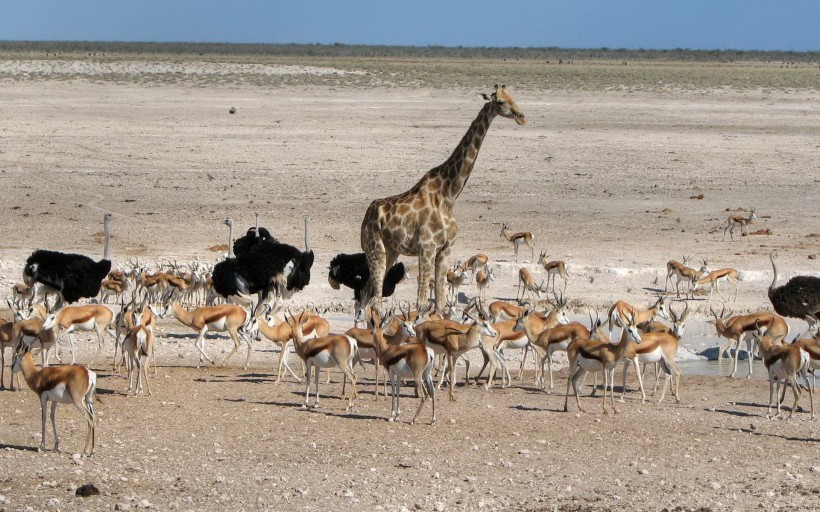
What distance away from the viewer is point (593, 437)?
11.8 meters

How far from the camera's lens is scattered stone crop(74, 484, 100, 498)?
30.8ft

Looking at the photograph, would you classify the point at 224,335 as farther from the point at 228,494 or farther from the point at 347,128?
the point at 347,128

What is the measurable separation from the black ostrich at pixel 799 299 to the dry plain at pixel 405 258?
1583 millimetres

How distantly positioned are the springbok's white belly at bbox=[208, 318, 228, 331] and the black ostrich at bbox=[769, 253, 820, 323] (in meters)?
7.18

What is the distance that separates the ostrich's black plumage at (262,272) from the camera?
17.0 metres

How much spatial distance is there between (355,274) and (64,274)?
3.85 meters

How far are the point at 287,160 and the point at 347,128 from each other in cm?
734

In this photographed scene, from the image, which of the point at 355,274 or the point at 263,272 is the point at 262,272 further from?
the point at 355,274

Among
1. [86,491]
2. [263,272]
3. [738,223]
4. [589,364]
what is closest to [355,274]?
[263,272]

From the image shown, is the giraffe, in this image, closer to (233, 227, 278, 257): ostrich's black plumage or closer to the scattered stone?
(233, 227, 278, 257): ostrich's black plumage

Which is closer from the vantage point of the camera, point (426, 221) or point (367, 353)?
point (367, 353)

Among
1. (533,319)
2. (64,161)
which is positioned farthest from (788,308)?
(64,161)

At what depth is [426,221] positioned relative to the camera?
1644cm

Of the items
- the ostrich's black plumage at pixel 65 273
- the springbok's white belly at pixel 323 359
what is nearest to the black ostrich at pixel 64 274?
the ostrich's black plumage at pixel 65 273
